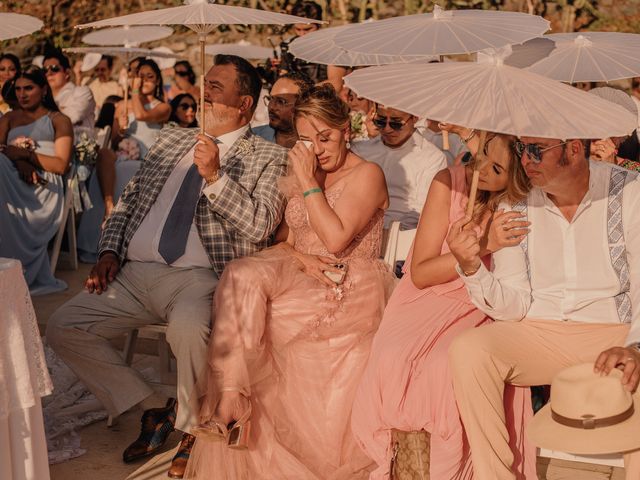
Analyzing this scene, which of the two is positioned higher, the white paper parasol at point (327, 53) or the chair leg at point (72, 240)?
the white paper parasol at point (327, 53)

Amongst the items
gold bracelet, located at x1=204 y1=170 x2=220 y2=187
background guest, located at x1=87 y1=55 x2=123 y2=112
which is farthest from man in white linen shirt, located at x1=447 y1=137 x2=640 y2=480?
background guest, located at x1=87 y1=55 x2=123 y2=112

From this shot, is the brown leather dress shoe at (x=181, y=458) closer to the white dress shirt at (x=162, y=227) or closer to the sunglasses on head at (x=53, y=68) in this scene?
the white dress shirt at (x=162, y=227)

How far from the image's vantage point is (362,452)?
452cm

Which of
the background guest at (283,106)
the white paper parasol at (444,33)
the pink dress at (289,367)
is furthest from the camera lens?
the background guest at (283,106)

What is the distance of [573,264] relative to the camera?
3998 mm

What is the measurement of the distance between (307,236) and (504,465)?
157 centimetres

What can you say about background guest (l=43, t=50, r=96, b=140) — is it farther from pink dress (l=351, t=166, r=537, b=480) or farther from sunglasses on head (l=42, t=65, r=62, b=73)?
pink dress (l=351, t=166, r=537, b=480)

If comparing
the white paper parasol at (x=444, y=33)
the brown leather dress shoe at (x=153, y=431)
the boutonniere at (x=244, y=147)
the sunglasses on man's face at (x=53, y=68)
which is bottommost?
the brown leather dress shoe at (x=153, y=431)

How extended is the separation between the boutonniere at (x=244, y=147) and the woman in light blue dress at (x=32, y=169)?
3.37 meters

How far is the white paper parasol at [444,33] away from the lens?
4.02 meters

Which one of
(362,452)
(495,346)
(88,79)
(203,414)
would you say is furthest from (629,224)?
(88,79)

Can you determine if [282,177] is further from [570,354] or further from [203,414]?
[570,354]

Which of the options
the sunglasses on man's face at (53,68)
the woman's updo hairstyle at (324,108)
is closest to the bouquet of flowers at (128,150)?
Result: the sunglasses on man's face at (53,68)

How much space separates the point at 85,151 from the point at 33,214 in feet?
3.32
